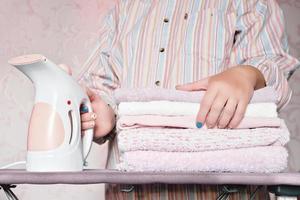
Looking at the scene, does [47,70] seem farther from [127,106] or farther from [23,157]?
[23,157]

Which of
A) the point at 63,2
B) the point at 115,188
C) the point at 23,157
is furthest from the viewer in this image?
the point at 63,2

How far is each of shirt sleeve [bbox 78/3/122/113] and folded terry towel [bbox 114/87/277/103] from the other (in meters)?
0.31

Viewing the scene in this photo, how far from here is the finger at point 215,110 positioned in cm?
70

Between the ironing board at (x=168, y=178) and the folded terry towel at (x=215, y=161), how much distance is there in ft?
0.16

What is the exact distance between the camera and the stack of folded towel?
67cm

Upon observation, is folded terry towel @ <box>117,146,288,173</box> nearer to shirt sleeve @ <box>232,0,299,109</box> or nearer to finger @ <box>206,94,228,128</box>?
finger @ <box>206,94,228,128</box>

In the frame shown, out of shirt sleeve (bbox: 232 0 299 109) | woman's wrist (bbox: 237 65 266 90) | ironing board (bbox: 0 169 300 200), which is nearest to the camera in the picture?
ironing board (bbox: 0 169 300 200)

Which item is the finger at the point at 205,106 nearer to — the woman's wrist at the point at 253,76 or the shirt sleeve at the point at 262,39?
the woman's wrist at the point at 253,76

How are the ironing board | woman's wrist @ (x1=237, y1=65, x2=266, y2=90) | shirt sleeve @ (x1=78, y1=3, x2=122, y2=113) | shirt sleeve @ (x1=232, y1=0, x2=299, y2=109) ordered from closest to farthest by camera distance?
the ironing board
woman's wrist @ (x1=237, y1=65, x2=266, y2=90)
shirt sleeve @ (x1=232, y1=0, x2=299, y2=109)
shirt sleeve @ (x1=78, y1=3, x2=122, y2=113)

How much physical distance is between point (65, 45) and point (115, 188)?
2.57ft

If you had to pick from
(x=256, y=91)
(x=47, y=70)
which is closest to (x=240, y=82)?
(x=256, y=91)

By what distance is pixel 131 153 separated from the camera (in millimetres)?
667

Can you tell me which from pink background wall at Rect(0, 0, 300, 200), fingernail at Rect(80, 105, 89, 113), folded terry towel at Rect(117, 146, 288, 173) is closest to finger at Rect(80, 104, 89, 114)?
fingernail at Rect(80, 105, 89, 113)

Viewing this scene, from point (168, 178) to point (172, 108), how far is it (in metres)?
0.12
